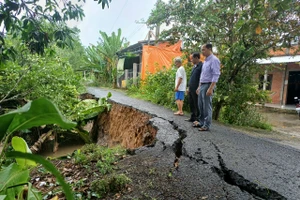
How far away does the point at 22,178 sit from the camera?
1269 mm

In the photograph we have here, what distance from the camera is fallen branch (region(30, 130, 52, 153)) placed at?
5526mm

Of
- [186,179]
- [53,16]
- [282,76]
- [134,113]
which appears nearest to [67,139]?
[134,113]

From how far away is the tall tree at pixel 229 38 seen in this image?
4.90 meters

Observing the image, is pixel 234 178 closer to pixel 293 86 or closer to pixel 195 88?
pixel 195 88

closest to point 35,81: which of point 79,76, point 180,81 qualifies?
point 79,76

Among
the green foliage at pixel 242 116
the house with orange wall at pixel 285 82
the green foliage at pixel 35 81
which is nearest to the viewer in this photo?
the green foliage at pixel 242 116

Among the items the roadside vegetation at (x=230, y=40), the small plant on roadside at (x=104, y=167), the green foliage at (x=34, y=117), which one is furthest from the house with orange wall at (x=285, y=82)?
the green foliage at (x=34, y=117)

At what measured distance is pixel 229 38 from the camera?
5641 millimetres

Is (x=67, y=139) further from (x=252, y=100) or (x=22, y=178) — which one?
(x=22, y=178)

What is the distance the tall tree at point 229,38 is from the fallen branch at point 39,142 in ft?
14.5

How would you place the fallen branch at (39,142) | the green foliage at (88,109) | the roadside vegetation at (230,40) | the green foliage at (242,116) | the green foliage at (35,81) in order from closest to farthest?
the roadside vegetation at (230,40), the fallen branch at (39,142), the green foliage at (242,116), the green foliage at (35,81), the green foliage at (88,109)

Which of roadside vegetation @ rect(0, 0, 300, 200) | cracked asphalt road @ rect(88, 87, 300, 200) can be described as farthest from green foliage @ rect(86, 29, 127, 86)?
cracked asphalt road @ rect(88, 87, 300, 200)

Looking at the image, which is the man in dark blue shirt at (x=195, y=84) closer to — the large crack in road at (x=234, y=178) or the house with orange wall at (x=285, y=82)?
the large crack in road at (x=234, y=178)

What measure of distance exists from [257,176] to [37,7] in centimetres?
304
